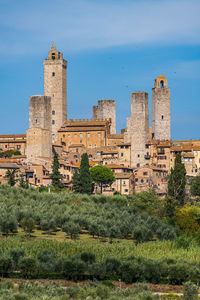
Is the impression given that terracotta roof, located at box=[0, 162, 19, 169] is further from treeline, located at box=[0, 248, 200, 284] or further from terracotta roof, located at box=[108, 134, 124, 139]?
treeline, located at box=[0, 248, 200, 284]

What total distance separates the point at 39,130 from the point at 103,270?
4765cm

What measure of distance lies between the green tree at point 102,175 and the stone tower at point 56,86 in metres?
19.2

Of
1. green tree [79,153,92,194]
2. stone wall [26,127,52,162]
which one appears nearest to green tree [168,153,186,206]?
green tree [79,153,92,194]

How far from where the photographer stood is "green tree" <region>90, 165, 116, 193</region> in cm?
6988

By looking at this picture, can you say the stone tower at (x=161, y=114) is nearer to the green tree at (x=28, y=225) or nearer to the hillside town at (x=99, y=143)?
the hillside town at (x=99, y=143)

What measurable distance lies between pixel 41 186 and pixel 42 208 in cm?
2075

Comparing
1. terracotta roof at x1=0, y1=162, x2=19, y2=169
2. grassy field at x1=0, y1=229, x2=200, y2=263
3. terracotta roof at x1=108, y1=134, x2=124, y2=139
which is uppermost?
terracotta roof at x1=108, y1=134, x2=124, y2=139

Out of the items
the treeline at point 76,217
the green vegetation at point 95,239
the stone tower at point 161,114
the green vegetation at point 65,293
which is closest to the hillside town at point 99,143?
the stone tower at point 161,114

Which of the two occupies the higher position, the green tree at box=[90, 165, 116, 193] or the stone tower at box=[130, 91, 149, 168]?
the stone tower at box=[130, 91, 149, 168]

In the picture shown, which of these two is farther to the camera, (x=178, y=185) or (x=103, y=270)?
(x=178, y=185)

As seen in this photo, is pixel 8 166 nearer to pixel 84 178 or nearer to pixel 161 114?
pixel 84 178

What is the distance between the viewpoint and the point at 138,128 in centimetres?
7775

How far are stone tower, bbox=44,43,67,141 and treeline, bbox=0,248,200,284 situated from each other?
56006 millimetres

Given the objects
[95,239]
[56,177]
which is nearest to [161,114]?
[56,177]
